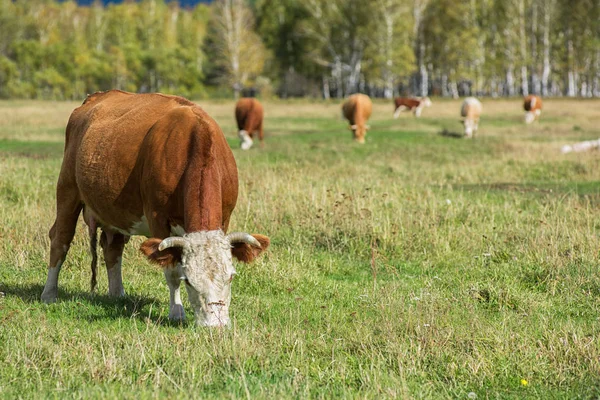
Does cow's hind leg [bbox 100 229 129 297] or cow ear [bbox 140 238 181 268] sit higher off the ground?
cow ear [bbox 140 238 181 268]

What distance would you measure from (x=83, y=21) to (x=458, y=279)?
375 feet

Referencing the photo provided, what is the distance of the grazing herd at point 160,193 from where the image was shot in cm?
533

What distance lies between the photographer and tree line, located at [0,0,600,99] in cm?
6419

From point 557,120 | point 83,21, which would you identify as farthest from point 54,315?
point 83,21

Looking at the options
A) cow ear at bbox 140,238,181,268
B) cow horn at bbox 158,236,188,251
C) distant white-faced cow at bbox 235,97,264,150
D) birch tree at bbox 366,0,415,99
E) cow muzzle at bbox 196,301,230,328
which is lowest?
cow muzzle at bbox 196,301,230,328

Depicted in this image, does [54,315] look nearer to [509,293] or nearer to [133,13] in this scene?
[509,293]

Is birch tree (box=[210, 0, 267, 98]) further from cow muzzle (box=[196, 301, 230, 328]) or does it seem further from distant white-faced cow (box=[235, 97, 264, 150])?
cow muzzle (box=[196, 301, 230, 328])

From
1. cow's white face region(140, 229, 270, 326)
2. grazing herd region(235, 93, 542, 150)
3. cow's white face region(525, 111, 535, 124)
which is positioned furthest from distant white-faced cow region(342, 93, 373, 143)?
cow's white face region(140, 229, 270, 326)

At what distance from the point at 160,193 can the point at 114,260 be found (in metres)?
1.65

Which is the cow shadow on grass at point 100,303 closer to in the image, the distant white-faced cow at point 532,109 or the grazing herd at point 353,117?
the grazing herd at point 353,117

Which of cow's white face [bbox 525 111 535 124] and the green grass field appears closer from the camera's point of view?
the green grass field

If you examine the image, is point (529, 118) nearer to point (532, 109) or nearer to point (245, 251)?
point (532, 109)

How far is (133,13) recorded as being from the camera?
102 metres

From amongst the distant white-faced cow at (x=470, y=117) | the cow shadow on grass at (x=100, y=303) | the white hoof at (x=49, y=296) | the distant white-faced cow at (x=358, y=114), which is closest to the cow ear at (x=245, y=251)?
the cow shadow on grass at (x=100, y=303)
